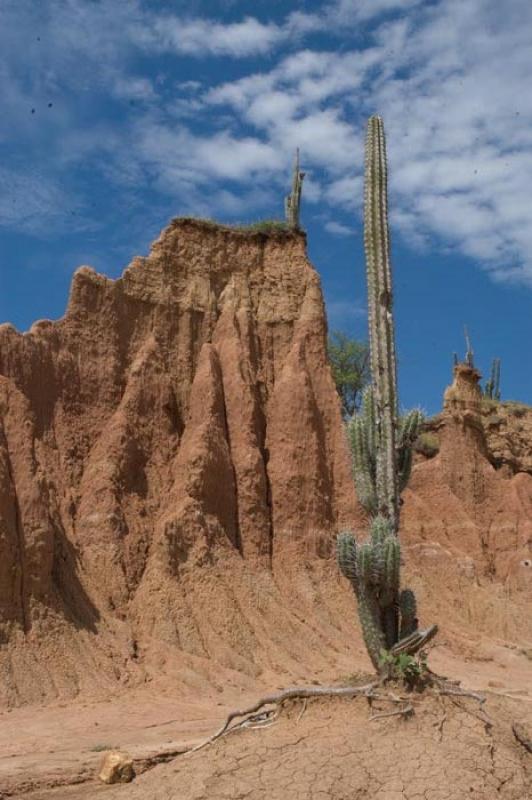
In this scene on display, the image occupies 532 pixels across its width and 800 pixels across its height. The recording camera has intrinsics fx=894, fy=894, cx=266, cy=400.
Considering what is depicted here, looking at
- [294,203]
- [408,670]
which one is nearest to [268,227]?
[294,203]

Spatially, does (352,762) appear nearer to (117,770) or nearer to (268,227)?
(117,770)

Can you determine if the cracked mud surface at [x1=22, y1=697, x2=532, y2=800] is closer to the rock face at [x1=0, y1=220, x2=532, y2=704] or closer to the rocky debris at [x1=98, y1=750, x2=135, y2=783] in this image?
the rocky debris at [x1=98, y1=750, x2=135, y2=783]

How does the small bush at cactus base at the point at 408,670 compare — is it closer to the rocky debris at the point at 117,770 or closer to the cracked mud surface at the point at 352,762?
the cracked mud surface at the point at 352,762

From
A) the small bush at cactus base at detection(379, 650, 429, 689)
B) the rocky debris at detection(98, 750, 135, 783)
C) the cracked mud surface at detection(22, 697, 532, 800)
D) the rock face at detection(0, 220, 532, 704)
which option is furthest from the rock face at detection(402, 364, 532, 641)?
the rocky debris at detection(98, 750, 135, 783)

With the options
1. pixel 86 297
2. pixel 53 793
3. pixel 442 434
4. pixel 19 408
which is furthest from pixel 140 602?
pixel 442 434

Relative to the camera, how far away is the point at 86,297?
2569 centimetres

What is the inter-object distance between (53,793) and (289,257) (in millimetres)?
21244

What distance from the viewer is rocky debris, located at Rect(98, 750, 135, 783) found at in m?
11.2

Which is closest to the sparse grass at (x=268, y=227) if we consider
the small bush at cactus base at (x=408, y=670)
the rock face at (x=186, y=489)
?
the rock face at (x=186, y=489)

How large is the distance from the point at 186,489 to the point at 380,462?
37.5 feet

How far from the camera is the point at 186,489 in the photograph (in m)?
24.1

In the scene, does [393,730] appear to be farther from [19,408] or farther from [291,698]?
[19,408]

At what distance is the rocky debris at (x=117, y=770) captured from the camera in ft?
36.7

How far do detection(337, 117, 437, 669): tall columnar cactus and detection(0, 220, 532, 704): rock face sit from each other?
8.21 m
